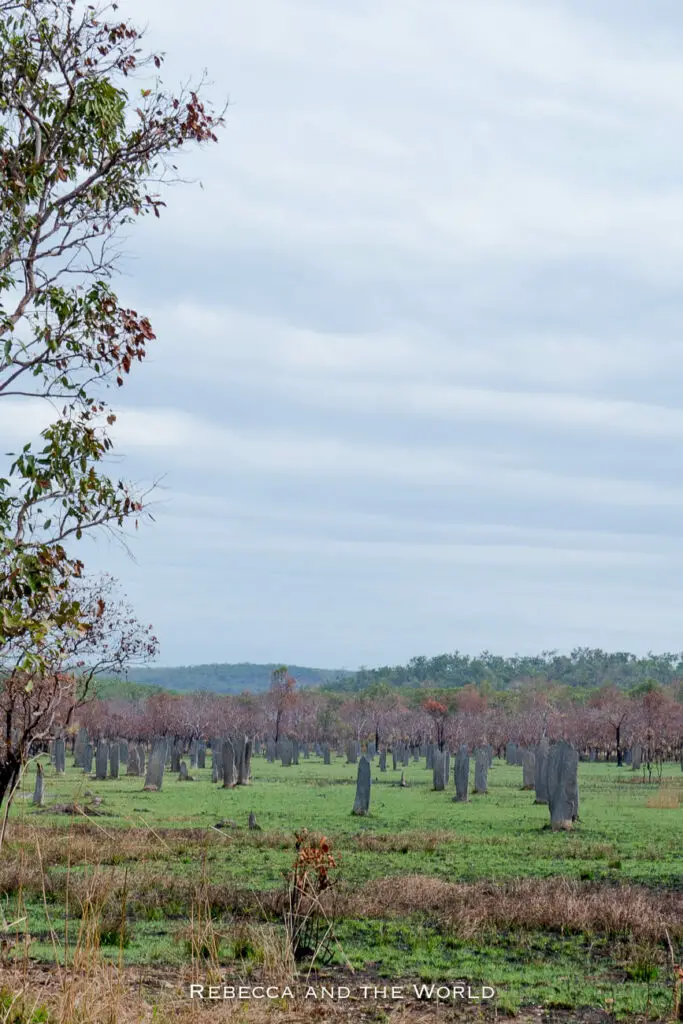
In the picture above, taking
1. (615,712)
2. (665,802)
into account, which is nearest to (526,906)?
(665,802)

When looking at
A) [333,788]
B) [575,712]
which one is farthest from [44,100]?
[575,712]

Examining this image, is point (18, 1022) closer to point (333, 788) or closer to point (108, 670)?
point (108, 670)

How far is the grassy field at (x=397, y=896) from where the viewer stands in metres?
10.2

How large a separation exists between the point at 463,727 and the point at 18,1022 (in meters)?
78.7

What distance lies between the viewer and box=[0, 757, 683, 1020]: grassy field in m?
10.2

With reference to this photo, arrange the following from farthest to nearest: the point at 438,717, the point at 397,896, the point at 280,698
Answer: the point at 280,698 → the point at 438,717 → the point at 397,896

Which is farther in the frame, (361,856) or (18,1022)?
(361,856)

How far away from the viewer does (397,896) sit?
14539 mm

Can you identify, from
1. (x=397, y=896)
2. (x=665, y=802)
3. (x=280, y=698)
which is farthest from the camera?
(x=280, y=698)

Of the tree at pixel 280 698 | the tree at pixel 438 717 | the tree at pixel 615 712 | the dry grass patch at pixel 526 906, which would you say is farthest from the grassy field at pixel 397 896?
the tree at pixel 280 698

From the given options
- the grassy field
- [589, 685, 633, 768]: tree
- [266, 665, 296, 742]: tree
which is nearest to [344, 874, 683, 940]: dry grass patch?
the grassy field

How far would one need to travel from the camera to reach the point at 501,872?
17844 millimetres

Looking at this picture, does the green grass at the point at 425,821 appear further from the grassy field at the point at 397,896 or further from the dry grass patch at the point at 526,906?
the dry grass patch at the point at 526,906

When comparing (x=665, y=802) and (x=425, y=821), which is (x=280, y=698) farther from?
(x=425, y=821)
